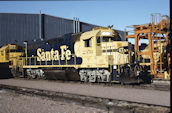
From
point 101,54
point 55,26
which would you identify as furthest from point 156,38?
point 55,26

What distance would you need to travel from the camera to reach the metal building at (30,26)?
31.4 meters

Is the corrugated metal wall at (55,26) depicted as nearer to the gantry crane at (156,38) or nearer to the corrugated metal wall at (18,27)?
the corrugated metal wall at (18,27)

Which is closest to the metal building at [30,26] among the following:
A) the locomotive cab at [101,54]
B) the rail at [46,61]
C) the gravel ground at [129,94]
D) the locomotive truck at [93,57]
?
the rail at [46,61]

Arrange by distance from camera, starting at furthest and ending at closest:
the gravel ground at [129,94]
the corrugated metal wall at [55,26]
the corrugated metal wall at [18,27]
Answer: the corrugated metal wall at [55,26] → the corrugated metal wall at [18,27] → the gravel ground at [129,94]

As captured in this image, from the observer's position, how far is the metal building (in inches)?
1237

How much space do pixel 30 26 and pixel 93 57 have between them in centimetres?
2520

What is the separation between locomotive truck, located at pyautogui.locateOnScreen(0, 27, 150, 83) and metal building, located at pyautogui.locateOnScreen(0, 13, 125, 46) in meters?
17.5

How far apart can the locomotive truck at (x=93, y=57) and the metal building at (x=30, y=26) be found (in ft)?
57.5

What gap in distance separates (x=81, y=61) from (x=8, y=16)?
24825 millimetres

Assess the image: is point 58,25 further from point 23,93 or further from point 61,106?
point 61,106

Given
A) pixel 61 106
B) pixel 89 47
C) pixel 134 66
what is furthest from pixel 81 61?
pixel 61 106

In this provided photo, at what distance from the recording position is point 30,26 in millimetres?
33656

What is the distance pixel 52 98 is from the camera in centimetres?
679

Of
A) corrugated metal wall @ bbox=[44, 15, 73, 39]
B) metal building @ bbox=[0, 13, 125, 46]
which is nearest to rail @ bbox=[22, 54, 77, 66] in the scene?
metal building @ bbox=[0, 13, 125, 46]
